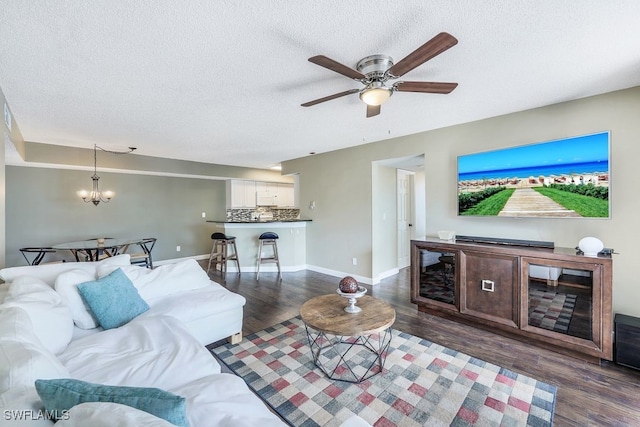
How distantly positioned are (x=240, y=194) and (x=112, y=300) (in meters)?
4.85

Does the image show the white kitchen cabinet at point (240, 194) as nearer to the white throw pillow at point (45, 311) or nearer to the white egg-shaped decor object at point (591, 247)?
the white throw pillow at point (45, 311)

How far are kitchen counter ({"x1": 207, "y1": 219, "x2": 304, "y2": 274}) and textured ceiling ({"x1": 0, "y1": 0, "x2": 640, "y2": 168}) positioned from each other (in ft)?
7.55

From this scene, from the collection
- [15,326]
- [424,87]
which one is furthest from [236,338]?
[424,87]

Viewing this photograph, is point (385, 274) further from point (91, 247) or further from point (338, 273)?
point (91, 247)

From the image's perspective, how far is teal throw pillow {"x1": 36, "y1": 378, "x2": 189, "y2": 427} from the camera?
795 millimetres

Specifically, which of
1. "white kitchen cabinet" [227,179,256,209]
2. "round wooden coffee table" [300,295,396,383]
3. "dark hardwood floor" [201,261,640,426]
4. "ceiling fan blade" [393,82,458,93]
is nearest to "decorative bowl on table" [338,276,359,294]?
"round wooden coffee table" [300,295,396,383]

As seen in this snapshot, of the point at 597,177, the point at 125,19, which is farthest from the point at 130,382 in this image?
the point at 597,177

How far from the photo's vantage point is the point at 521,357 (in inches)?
90.8

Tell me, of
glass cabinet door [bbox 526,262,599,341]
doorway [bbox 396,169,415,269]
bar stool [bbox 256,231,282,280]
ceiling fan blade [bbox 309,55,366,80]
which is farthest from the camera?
doorway [bbox 396,169,415,269]

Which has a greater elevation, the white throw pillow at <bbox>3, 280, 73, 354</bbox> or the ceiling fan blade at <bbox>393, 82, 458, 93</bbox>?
the ceiling fan blade at <bbox>393, 82, 458, 93</bbox>

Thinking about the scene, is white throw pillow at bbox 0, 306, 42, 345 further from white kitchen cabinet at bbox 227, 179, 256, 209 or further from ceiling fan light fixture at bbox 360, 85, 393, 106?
white kitchen cabinet at bbox 227, 179, 256, 209

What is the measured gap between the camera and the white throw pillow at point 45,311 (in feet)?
4.83

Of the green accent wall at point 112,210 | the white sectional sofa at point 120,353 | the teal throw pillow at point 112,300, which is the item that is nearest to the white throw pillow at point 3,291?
the white sectional sofa at point 120,353

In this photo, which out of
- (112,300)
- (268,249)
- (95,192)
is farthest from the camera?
(268,249)
